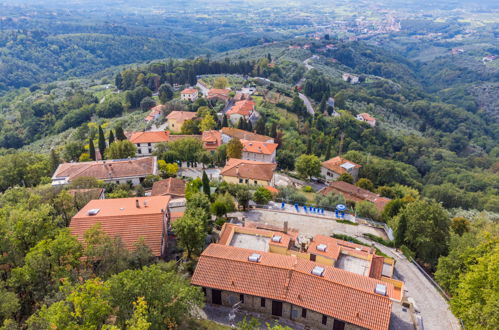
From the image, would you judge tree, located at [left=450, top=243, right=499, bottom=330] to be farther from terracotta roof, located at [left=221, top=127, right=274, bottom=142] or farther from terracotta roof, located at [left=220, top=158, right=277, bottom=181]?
terracotta roof, located at [left=221, top=127, right=274, bottom=142]

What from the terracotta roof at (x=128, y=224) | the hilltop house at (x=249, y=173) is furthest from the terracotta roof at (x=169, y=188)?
the terracotta roof at (x=128, y=224)

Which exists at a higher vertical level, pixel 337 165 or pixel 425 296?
pixel 425 296

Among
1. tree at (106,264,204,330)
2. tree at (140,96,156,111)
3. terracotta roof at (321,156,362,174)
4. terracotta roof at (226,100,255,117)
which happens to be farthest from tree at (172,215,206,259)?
tree at (140,96,156,111)

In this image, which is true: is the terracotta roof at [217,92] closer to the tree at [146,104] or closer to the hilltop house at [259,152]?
the tree at [146,104]

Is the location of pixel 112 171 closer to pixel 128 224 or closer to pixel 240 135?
pixel 128 224

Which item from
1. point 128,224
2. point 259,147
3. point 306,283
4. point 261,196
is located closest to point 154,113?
point 259,147

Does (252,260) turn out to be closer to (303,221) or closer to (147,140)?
(303,221)
